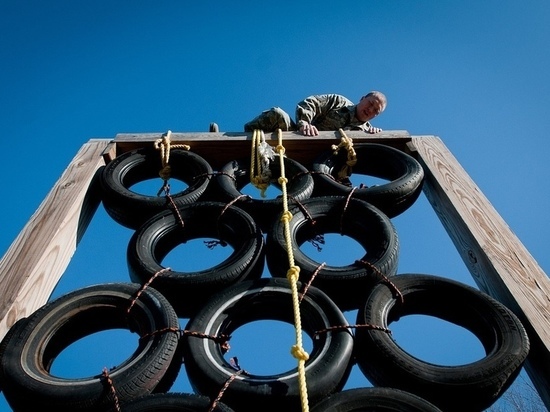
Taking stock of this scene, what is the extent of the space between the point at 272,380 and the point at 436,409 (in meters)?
0.56

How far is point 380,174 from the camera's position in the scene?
13.6ft

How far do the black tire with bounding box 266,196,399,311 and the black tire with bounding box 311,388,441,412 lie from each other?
63 centimetres

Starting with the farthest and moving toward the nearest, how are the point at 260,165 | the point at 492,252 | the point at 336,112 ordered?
1. the point at 336,112
2. the point at 260,165
3. the point at 492,252

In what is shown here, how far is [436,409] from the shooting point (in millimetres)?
2057

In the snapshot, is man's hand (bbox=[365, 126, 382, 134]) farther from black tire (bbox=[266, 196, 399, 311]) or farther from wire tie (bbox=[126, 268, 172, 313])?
wire tie (bbox=[126, 268, 172, 313])

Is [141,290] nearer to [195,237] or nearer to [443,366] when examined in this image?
[195,237]

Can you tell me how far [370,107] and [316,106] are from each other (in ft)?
1.39

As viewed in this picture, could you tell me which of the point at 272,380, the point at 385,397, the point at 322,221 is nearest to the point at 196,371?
the point at 272,380

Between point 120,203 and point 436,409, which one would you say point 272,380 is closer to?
point 436,409

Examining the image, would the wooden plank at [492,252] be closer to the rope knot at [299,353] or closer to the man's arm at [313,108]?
the man's arm at [313,108]

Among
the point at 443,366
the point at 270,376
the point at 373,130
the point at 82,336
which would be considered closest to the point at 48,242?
the point at 82,336

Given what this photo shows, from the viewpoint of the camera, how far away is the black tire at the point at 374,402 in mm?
2074

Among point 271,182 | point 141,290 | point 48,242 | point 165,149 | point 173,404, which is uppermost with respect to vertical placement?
point 165,149

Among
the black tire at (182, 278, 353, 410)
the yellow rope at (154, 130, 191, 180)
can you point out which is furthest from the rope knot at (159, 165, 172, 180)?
the black tire at (182, 278, 353, 410)
